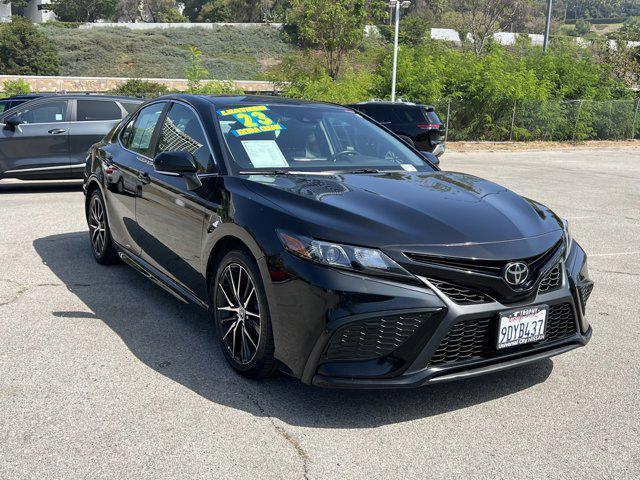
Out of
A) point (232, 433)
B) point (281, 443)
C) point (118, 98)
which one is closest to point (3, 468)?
point (232, 433)

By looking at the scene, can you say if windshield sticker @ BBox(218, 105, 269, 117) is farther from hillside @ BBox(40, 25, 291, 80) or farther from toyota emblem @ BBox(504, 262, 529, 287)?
hillside @ BBox(40, 25, 291, 80)

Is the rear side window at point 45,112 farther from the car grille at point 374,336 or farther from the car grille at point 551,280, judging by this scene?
the car grille at point 551,280

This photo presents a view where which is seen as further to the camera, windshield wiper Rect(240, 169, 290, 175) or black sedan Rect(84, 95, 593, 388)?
windshield wiper Rect(240, 169, 290, 175)

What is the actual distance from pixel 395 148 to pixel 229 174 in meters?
1.51

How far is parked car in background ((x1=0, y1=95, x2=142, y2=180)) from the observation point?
11.4m

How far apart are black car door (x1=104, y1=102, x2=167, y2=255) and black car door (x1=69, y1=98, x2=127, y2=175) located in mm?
5981

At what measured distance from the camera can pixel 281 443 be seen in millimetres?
3188

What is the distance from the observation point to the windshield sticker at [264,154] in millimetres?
4334

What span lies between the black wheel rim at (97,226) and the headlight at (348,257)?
3.45 m

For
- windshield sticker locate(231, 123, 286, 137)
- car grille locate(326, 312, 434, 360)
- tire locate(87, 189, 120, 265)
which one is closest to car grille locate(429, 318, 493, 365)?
car grille locate(326, 312, 434, 360)

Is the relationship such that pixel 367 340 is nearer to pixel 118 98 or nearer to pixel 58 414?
pixel 58 414

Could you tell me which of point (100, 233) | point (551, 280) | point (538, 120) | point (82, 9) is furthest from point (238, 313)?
point (82, 9)

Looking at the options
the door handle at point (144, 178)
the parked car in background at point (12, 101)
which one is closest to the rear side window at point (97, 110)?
Result: the parked car in background at point (12, 101)

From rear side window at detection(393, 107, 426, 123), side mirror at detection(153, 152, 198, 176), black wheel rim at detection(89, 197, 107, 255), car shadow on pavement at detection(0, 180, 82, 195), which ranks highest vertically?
side mirror at detection(153, 152, 198, 176)
